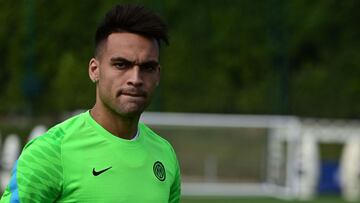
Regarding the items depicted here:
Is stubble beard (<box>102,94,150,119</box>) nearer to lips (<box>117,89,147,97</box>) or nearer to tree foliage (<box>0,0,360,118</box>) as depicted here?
lips (<box>117,89,147,97</box>)

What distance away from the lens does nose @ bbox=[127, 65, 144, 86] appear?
124 inches

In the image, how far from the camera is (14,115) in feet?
67.4

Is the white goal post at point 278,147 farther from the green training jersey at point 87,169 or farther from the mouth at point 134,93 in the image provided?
the mouth at point 134,93

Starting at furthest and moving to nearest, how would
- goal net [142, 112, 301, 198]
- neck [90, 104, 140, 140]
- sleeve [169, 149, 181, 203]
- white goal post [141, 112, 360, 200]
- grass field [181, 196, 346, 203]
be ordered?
goal net [142, 112, 301, 198], white goal post [141, 112, 360, 200], grass field [181, 196, 346, 203], sleeve [169, 149, 181, 203], neck [90, 104, 140, 140]

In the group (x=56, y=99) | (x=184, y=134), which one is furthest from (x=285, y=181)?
(x=56, y=99)

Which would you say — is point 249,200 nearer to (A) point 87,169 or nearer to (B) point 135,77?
(A) point 87,169

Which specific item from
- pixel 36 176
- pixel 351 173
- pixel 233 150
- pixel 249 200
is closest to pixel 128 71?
pixel 36 176

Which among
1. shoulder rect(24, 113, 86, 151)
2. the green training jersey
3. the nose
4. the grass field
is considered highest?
the nose

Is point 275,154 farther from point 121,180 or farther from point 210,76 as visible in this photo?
point 121,180

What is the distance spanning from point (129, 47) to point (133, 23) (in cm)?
9

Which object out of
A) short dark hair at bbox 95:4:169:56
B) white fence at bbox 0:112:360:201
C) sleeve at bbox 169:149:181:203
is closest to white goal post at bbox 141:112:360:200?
white fence at bbox 0:112:360:201

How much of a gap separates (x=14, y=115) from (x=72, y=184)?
17.7 m

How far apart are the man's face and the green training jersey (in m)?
0.18

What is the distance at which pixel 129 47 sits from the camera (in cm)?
319
